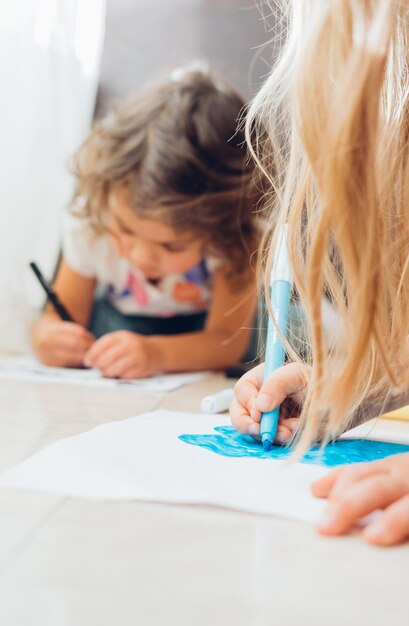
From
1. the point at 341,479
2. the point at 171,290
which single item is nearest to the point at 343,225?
the point at 341,479

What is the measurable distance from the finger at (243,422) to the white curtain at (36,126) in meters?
0.74

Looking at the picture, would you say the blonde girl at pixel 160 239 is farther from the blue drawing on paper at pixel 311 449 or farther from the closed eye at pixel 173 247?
the blue drawing on paper at pixel 311 449

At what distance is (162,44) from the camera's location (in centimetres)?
137

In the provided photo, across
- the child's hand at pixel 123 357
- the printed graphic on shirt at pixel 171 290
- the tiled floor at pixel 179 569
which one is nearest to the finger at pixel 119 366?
the child's hand at pixel 123 357

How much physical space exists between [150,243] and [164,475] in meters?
0.72

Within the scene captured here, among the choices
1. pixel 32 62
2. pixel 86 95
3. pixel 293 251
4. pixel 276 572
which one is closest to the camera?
pixel 276 572

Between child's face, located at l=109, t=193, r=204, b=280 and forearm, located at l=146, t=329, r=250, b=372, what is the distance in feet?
0.38

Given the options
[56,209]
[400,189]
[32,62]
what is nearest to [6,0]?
[32,62]

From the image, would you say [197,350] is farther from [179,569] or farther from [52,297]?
[179,569]

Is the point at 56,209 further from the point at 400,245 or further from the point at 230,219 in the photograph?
the point at 400,245

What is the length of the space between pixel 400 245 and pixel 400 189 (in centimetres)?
5

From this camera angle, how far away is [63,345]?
3.44ft

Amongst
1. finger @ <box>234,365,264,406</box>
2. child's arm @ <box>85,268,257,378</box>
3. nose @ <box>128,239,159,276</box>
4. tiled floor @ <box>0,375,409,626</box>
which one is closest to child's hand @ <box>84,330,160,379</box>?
child's arm @ <box>85,268,257,378</box>

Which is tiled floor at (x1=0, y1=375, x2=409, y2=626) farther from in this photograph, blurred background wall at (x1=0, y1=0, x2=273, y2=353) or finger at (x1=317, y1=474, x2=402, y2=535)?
blurred background wall at (x1=0, y1=0, x2=273, y2=353)
